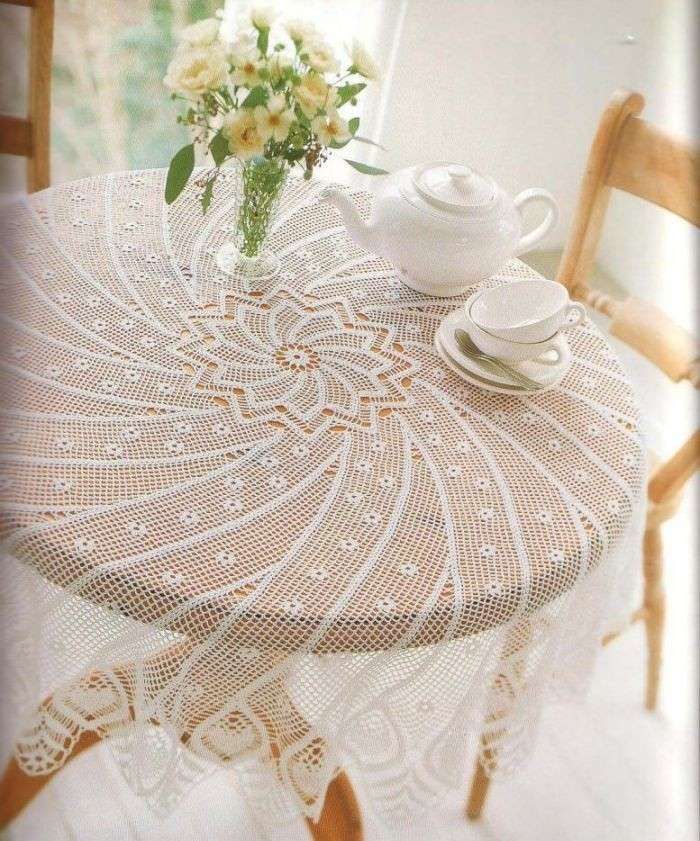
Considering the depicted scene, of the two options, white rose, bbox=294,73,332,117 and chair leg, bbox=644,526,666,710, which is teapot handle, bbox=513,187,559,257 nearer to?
white rose, bbox=294,73,332,117

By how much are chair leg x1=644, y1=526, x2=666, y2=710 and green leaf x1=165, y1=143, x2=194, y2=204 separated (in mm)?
961

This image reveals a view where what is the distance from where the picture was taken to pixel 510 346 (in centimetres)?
115

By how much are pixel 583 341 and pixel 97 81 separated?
147 centimetres

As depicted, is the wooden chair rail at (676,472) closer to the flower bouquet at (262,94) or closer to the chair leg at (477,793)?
the chair leg at (477,793)

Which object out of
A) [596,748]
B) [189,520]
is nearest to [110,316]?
[189,520]

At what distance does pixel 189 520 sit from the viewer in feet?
3.05

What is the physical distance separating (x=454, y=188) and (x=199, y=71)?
0.37 metres

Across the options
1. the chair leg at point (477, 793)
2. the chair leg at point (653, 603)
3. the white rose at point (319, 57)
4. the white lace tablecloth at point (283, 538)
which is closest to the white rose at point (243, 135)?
the white rose at point (319, 57)

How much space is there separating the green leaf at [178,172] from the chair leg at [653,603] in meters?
0.96

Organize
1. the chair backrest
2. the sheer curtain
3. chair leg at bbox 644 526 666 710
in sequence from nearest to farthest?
the chair backrest, chair leg at bbox 644 526 666 710, the sheer curtain

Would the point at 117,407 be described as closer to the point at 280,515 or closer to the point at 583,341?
the point at 280,515

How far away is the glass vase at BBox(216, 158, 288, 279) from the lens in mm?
1179

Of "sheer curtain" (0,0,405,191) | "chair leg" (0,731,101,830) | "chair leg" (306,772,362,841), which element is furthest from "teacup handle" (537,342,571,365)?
"sheer curtain" (0,0,405,191)

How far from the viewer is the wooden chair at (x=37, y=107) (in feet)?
5.09
